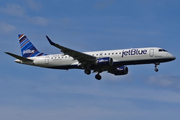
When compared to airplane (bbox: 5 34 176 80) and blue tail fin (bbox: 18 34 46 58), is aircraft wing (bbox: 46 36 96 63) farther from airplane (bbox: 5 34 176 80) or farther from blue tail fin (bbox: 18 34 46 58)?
blue tail fin (bbox: 18 34 46 58)

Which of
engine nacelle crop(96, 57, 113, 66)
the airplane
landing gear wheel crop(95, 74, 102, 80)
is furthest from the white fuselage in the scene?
landing gear wheel crop(95, 74, 102, 80)

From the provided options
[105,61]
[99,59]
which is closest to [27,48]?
[99,59]

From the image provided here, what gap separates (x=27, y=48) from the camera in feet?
240

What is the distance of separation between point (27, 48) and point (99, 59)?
49.3ft

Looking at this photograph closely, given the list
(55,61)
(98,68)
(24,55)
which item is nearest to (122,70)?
(98,68)

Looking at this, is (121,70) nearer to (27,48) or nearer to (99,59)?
(99,59)

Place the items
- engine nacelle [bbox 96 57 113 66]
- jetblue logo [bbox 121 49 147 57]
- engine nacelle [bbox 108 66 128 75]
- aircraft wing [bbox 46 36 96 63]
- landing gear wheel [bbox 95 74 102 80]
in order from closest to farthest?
aircraft wing [bbox 46 36 96 63], engine nacelle [bbox 96 57 113 66], jetblue logo [bbox 121 49 147 57], engine nacelle [bbox 108 66 128 75], landing gear wheel [bbox 95 74 102 80]

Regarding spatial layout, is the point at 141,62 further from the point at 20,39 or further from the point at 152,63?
the point at 20,39

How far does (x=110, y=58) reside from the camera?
62.6 m

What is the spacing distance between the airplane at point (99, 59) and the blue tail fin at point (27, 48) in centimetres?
150

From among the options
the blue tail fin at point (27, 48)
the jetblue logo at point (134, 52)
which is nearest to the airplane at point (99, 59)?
the jetblue logo at point (134, 52)

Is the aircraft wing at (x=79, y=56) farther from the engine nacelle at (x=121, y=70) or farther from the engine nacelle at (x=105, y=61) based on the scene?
the engine nacelle at (x=121, y=70)

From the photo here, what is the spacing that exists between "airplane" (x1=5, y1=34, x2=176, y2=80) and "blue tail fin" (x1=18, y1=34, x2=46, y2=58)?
1505 mm

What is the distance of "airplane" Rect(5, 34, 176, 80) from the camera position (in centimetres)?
6219
